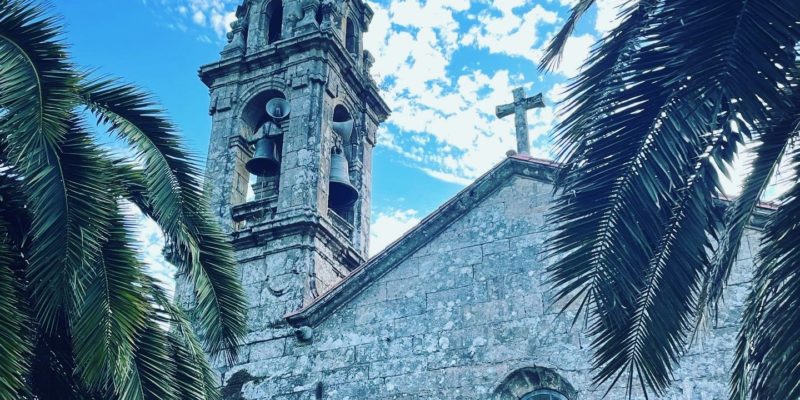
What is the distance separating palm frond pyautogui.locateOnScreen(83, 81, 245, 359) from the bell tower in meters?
3.64

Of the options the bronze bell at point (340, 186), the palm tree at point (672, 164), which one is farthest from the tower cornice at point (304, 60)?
the palm tree at point (672, 164)

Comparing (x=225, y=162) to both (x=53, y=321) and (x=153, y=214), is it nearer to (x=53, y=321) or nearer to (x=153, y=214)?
(x=153, y=214)

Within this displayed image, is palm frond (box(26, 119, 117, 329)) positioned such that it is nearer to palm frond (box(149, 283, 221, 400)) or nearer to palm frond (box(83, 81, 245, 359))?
palm frond (box(83, 81, 245, 359))

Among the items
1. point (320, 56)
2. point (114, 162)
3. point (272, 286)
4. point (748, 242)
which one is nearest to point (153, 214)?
point (114, 162)

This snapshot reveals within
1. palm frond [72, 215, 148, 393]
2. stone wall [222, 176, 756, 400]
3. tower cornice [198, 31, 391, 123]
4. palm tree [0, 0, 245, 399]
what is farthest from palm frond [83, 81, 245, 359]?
tower cornice [198, 31, 391, 123]

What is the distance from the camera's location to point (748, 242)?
9.38 meters

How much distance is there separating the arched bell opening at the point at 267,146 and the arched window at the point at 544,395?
20.4 ft

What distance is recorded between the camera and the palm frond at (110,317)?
241 inches

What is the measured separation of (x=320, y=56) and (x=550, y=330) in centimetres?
732

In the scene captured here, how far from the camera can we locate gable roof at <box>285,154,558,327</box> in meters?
11.0

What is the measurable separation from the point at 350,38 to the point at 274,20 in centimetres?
159

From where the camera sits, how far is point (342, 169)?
1462 centimetres

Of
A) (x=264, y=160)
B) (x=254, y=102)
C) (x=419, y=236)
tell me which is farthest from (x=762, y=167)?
(x=254, y=102)

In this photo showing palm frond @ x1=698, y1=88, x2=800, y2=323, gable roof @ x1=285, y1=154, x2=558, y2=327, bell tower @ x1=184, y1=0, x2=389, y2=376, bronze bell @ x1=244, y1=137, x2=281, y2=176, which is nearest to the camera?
palm frond @ x1=698, y1=88, x2=800, y2=323
